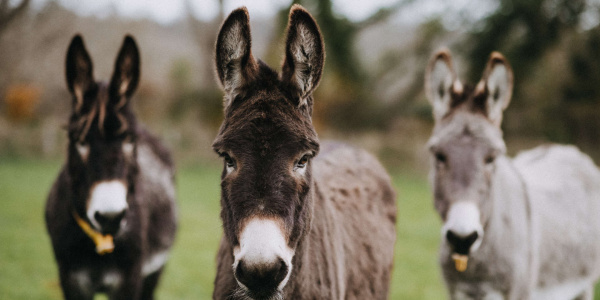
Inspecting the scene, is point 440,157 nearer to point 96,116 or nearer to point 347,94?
point 96,116

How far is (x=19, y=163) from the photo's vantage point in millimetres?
18938

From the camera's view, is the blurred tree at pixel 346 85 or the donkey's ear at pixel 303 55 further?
the blurred tree at pixel 346 85

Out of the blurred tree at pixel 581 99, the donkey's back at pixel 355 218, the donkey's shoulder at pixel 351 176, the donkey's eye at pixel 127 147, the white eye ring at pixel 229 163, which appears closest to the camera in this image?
the white eye ring at pixel 229 163

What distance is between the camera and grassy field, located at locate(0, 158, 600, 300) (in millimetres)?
6426

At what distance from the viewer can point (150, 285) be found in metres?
4.59

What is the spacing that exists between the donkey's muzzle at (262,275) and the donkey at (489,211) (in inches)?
66.7

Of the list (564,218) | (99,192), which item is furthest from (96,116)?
(564,218)

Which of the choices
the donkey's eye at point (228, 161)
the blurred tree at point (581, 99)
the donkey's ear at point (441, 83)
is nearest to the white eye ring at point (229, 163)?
the donkey's eye at point (228, 161)

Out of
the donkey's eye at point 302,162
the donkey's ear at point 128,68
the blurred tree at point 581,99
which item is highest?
the blurred tree at point 581,99

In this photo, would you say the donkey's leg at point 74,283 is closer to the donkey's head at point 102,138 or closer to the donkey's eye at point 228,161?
the donkey's head at point 102,138

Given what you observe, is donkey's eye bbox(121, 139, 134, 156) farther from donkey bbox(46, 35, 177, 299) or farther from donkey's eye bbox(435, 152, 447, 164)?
donkey's eye bbox(435, 152, 447, 164)

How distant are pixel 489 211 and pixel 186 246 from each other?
707 centimetres

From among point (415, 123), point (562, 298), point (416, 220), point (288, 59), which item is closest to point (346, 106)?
point (415, 123)

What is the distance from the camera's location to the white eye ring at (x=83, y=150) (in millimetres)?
3156
